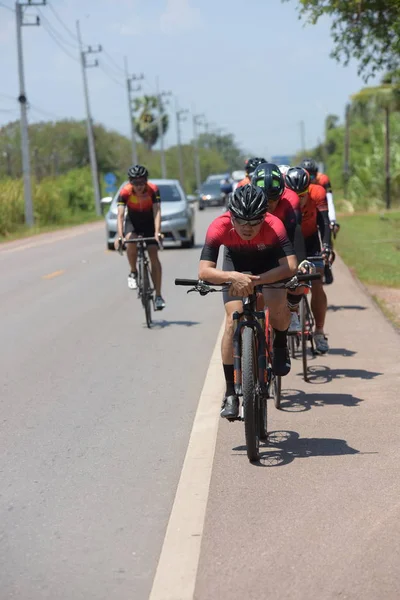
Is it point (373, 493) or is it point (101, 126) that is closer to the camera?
point (373, 493)

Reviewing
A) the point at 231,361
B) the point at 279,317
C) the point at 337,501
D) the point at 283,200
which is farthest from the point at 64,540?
the point at 283,200

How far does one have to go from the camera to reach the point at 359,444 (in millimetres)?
6938

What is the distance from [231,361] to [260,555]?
2.22 meters

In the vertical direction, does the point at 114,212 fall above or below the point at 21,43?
below

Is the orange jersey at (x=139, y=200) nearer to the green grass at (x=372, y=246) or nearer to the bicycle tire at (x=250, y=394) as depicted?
the green grass at (x=372, y=246)

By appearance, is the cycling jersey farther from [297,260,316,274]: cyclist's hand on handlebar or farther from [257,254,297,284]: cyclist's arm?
[257,254,297,284]: cyclist's arm

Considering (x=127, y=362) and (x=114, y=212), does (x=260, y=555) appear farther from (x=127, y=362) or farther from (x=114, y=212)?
(x=114, y=212)

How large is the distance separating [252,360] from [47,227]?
130ft

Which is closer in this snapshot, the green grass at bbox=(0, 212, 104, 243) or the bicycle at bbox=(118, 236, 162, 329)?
the bicycle at bbox=(118, 236, 162, 329)

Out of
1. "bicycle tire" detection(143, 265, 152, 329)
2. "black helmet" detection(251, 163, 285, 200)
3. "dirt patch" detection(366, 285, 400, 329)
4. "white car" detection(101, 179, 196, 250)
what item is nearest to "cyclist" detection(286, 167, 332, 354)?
"black helmet" detection(251, 163, 285, 200)

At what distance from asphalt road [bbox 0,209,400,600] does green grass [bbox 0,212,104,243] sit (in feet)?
85.3

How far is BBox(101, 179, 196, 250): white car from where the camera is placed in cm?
2633

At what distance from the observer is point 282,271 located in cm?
682

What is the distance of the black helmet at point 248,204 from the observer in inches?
256
